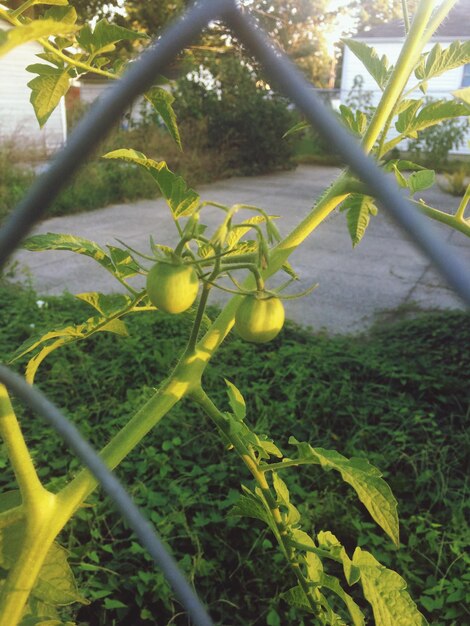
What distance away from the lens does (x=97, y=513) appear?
1739 millimetres

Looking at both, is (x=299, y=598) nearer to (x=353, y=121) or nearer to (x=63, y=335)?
(x=63, y=335)

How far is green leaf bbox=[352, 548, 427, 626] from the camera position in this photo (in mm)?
647

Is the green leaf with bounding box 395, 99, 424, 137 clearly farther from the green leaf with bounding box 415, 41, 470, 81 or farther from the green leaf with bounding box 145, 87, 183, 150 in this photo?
the green leaf with bounding box 145, 87, 183, 150

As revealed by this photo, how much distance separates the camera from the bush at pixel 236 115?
32.1 ft

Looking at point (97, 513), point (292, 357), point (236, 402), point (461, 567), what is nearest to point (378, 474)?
point (236, 402)

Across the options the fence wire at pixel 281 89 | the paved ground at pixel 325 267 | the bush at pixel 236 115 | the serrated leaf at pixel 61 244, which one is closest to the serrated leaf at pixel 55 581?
the serrated leaf at pixel 61 244

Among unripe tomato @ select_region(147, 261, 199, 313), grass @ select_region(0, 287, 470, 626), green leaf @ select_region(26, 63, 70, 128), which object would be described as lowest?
grass @ select_region(0, 287, 470, 626)

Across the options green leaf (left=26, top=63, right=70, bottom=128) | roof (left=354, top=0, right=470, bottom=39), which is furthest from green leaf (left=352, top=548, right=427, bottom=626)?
roof (left=354, top=0, right=470, bottom=39)

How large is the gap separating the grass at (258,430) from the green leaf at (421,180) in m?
0.42

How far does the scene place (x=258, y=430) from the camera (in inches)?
83.0

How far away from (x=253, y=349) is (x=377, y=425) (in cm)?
73

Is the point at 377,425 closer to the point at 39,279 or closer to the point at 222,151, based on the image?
the point at 39,279

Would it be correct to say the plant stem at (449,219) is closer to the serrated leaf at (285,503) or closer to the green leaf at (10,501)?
the serrated leaf at (285,503)

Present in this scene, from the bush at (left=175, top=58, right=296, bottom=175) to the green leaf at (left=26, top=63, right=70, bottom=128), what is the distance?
9127 millimetres
